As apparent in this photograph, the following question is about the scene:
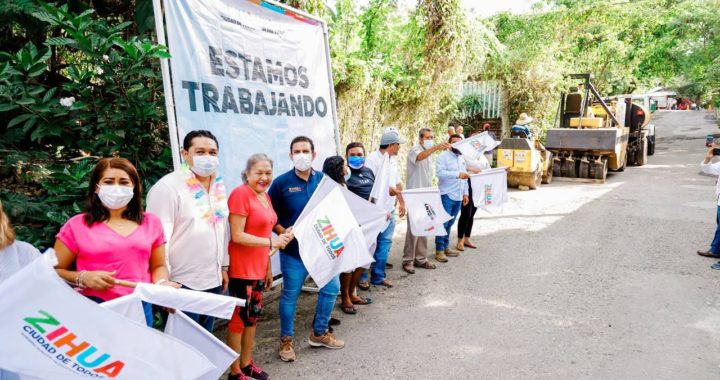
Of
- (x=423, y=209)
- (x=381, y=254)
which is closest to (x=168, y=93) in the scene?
(x=381, y=254)

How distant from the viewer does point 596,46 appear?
19.7 m

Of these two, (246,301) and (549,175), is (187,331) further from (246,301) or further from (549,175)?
(549,175)

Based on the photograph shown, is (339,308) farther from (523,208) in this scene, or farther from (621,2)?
(621,2)

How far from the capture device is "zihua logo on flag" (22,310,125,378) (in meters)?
1.92

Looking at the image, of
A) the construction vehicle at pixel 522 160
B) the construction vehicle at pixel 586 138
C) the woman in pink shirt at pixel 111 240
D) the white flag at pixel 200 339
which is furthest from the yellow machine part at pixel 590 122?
the woman in pink shirt at pixel 111 240

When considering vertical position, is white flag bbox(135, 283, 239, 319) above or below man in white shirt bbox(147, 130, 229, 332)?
below

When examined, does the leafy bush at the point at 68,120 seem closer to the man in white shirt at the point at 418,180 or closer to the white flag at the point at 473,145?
the man in white shirt at the point at 418,180

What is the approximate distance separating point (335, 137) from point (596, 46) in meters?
18.1

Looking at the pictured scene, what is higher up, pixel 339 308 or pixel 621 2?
pixel 621 2

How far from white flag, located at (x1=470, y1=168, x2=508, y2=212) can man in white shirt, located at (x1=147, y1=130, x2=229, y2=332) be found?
4656 mm

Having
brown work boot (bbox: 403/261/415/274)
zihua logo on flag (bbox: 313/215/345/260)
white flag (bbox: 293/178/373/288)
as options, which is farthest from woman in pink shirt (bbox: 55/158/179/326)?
brown work boot (bbox: 403/261/415/274)

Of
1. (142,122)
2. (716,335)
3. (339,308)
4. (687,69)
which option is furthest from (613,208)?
(687,69)

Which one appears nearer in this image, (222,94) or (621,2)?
(222,94)

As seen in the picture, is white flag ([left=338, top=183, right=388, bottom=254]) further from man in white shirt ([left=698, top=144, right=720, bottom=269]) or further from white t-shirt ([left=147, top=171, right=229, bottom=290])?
man in white shirt ([left=698, top=144, right=720, bottom=269])
